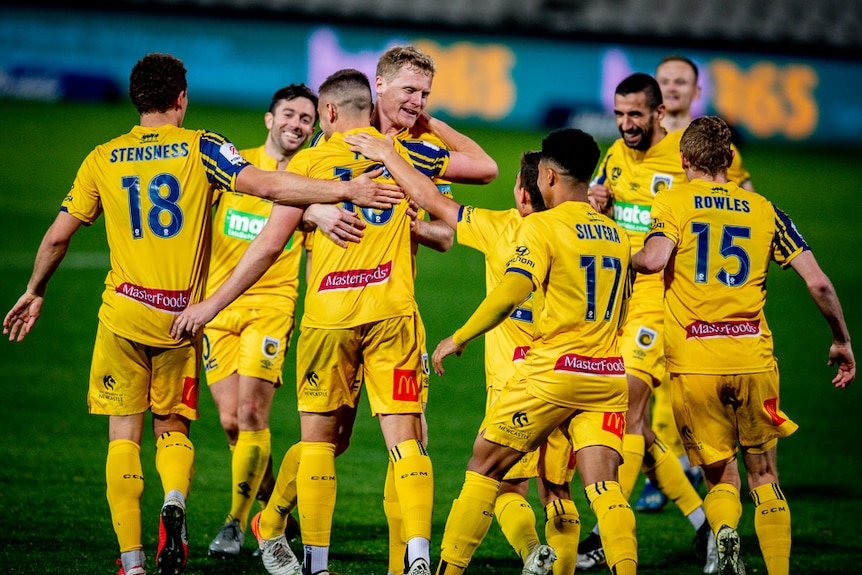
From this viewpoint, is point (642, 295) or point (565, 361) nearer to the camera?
point (565, 361)

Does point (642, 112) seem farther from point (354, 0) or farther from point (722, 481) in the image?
point (354, 0)

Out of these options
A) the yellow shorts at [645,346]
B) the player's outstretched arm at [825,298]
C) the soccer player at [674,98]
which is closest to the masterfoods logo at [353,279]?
the yellow shorts at [645,346]

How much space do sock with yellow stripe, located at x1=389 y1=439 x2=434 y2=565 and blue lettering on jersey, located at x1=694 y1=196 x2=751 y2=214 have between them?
202 centimetres

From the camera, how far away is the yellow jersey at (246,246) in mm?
7441

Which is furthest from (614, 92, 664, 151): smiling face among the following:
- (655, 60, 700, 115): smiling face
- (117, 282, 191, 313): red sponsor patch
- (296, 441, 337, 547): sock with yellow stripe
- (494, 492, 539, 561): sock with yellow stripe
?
(117, 282, 191, 313): red sponsor patch

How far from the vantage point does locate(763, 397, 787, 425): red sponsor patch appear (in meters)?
6.01

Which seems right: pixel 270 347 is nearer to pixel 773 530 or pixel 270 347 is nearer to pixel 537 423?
pixel 537 423

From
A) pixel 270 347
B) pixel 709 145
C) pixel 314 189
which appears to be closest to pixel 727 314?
pixel 709 145

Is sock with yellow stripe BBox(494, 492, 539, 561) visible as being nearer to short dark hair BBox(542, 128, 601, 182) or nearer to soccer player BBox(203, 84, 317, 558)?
soccer player BBox(203, 84, 317, 558)

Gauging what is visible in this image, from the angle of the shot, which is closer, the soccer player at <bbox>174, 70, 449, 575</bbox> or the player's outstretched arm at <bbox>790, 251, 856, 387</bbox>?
the soccer player at <bbox>174, 70, 449, 575</bbox>

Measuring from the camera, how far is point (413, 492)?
18.7 feet

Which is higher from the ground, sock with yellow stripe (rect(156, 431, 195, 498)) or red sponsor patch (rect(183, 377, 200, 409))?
red sponsor patch (rect(183, 377, 200, 409))

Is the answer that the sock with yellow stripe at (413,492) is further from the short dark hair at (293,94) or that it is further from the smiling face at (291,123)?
the short dark hair at (293,94)

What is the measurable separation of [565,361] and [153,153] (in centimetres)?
244
